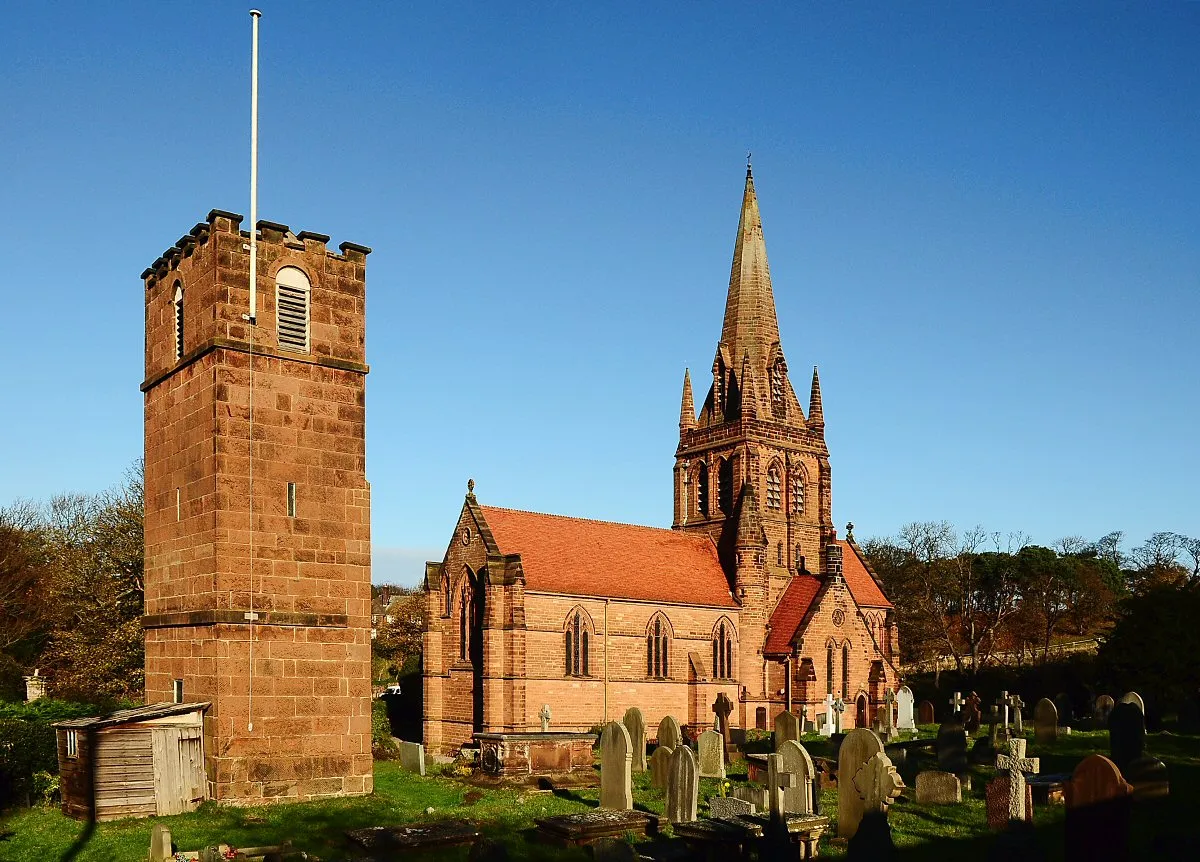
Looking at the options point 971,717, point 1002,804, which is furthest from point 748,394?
point 1002,804

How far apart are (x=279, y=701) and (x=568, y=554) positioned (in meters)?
20.2

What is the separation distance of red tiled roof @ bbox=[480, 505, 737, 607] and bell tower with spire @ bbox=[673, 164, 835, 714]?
1.83 metres

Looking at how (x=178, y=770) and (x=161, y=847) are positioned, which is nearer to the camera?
(x=161, y=847)

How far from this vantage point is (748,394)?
4788 centimetres

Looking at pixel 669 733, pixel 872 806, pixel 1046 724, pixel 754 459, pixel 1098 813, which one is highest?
pixel 754 459

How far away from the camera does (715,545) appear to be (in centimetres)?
4684

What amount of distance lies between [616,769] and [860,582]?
34.8m

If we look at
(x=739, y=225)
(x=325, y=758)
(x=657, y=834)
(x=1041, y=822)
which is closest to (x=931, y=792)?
(x=1041, y=822)

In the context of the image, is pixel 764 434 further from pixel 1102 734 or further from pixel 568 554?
pixel 1102 734

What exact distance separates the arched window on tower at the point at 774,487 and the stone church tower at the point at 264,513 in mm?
29025

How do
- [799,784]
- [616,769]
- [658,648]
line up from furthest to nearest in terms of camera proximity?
[658,648]
[616,769]
[799,784]

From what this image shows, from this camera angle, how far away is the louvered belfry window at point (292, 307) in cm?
2111

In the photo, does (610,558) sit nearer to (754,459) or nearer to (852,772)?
(754,459)

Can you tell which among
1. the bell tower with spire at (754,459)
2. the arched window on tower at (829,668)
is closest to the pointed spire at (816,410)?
the bell tower with spire at (754,459)
